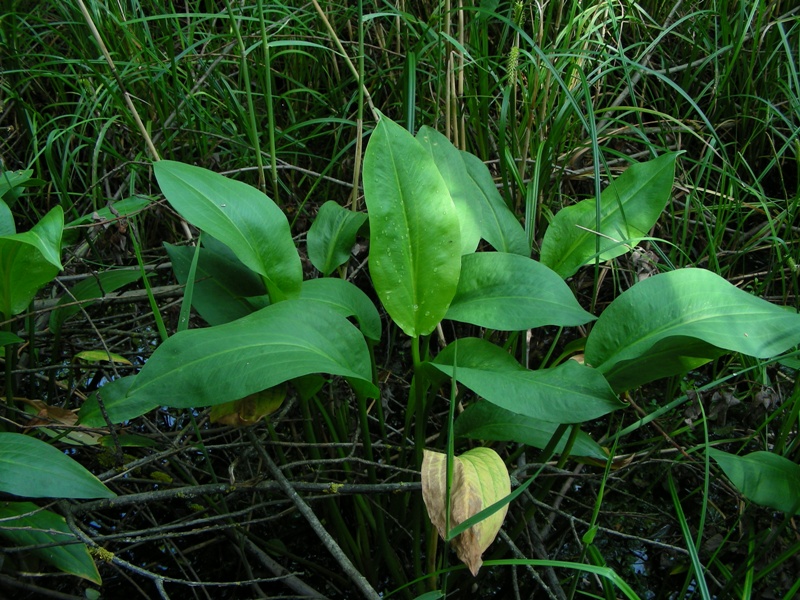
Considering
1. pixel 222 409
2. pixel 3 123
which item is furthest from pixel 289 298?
pixel 3 123

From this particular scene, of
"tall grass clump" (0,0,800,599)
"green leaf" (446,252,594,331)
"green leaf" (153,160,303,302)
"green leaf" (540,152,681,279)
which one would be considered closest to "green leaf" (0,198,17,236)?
"tall grass clump" (0,0,800,599)

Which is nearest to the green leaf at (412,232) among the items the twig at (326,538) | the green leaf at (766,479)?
the twig at (326,538)

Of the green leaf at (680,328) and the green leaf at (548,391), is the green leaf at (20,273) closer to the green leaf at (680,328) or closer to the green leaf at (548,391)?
the green leaf at (548,391)

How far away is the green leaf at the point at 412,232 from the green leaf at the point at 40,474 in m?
0.37

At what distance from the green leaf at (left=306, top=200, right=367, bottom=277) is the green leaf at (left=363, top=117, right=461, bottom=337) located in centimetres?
12

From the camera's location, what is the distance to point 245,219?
89cm

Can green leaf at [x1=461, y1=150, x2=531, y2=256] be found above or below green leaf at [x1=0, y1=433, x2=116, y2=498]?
above

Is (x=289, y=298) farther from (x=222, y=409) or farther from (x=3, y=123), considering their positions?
(x=3, y=123)

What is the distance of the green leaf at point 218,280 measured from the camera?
91 centimetres

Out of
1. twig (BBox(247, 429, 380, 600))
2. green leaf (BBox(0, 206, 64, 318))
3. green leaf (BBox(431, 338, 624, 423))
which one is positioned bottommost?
twig (BBox(247, 429, 380, 600))

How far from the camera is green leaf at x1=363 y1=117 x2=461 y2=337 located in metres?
0.86

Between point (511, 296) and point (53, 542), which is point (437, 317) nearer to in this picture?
point (511, 296)

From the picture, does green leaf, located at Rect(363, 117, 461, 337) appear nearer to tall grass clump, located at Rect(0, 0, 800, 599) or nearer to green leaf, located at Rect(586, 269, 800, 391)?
tall grass clump, located at Rect(0, 0, 800, 599)

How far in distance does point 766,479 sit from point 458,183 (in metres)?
0.53
